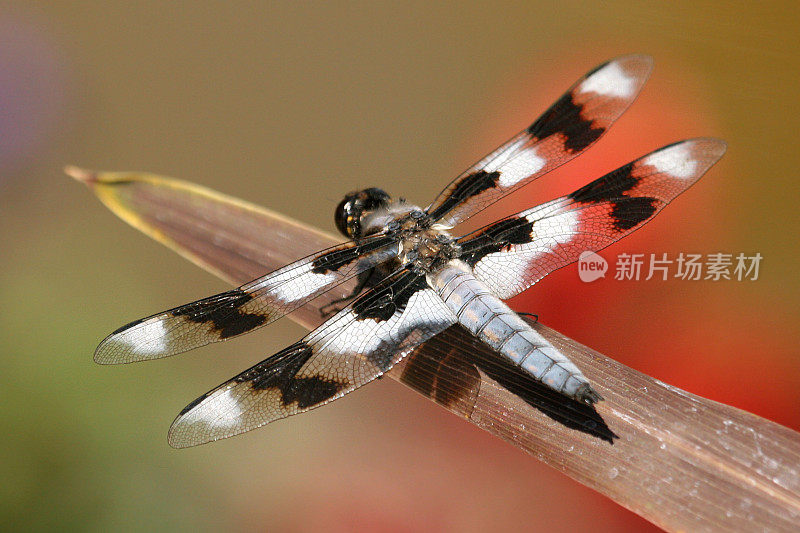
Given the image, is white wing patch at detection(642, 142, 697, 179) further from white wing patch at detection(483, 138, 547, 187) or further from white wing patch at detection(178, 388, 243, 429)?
white wing patch at detection(178, 388, 243, 429)

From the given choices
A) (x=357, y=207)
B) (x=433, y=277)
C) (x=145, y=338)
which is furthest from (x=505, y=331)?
(x=145, y=338)

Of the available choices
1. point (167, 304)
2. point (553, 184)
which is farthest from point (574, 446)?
point (167, 304)

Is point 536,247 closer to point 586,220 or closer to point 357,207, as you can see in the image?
point 586,220

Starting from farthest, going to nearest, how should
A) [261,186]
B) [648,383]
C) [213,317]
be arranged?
[261,186], [213,317], [648,383]

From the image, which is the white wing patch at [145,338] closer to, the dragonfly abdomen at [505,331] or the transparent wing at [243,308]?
the transparent wing at [243,308]

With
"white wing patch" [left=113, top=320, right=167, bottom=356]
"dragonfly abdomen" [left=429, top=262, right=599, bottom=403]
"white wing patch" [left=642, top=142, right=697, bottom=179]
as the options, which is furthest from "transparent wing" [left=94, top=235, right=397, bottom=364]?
"white wing patch" [left=642, top=142, right=697, bottom=179]

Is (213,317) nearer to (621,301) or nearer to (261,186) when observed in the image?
(621,301)

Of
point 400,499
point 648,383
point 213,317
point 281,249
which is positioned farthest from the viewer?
point 400,499
